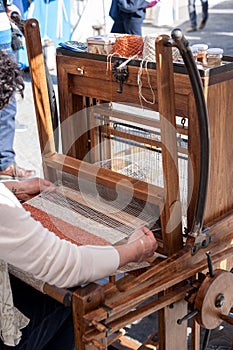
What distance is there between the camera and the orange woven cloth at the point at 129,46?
62.7 inches

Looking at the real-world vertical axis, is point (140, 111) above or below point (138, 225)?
above

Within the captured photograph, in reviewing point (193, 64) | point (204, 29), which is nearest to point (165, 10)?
point (204, 29)

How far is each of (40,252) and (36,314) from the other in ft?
1.09

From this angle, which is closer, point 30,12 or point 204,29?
point 30,12

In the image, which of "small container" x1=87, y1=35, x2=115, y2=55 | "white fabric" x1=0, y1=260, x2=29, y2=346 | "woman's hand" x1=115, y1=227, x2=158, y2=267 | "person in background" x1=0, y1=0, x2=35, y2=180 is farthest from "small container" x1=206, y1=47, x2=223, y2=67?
"person in background" x1=0, y1=0, x2=35, y2=180

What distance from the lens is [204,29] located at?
8.67 metres

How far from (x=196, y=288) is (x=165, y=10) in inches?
303

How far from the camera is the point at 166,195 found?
141 centimetres

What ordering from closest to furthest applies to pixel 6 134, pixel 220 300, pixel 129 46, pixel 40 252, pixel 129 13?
pixel 40 252 → pixel 220 300 → pixel 129 46 → pixel 6 134 → pixel 129 13

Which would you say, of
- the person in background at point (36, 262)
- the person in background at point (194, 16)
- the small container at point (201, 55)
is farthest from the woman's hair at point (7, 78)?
the person in background at point (194, 16)

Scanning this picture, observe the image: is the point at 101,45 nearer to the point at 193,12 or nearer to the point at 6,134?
the point at 6,134

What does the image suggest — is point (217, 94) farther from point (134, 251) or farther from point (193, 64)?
point (134, 251)

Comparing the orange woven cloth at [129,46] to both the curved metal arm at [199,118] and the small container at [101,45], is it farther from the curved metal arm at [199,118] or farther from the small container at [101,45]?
the curved metal arm at [199,118]

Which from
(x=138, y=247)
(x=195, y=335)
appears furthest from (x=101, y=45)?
(x=195, y=335)
